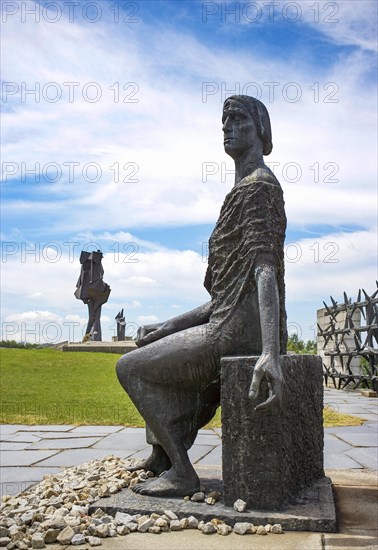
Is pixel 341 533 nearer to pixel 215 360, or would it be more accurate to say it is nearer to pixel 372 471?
pixel 215 360

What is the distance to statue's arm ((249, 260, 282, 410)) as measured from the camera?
Result: 8.99ft

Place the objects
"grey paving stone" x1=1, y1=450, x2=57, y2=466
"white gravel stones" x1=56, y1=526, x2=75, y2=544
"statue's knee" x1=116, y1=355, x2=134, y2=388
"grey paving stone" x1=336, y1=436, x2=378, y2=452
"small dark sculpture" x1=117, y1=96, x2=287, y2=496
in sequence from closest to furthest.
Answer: "white gravel stones" x1=56, y1=526, x2=75, y2=544, "small dark sculpture" x1=117, y1=96, x2=287, y2=496, "statue's knee" x1=116, y1=355, x2=134, y2=388, "grey paving stone" x1=1, y1=450, x2=57, y2=466, "grey paving stone" x1=336, y1=436, x2=378, y2=452

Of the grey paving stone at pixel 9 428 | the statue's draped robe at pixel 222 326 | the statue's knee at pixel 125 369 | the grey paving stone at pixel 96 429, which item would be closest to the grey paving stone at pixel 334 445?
the grey paving stone at pixel 96 429

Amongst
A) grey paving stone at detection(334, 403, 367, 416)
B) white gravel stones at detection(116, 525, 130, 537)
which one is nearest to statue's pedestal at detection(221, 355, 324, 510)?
white gravel stones at detection(116, 525, 130, 537)

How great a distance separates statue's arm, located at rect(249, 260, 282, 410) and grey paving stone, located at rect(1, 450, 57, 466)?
9.61 ft

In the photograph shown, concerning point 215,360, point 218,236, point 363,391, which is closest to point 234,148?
point 218,236

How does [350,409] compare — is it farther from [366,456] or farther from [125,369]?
[125,369]

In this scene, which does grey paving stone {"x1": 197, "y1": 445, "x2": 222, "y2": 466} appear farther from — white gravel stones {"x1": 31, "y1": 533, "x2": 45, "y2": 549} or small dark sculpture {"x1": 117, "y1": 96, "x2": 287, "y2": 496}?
white gravel stones {"x1": 31, "y1": 533, "x2": 45, "y2": 549}

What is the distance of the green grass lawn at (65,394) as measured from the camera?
7.52m

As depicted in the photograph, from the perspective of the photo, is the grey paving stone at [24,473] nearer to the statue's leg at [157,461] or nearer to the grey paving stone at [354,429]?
the statue's leg at [157,461]

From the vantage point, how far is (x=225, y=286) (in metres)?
3.14

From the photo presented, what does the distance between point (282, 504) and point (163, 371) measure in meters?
0.89

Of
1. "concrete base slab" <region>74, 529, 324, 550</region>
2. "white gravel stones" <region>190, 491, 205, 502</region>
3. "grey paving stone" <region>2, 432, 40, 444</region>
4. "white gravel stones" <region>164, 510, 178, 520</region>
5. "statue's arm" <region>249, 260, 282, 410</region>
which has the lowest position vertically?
"grey paving stone" <region>2, 432, 40, 444</region>

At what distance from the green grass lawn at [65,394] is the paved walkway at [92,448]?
0.47 m
